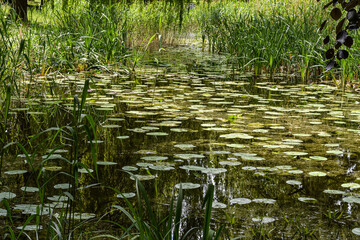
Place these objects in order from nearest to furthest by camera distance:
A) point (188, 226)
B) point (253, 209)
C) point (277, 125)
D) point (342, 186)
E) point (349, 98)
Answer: point (188, 226)
point (253, 209)
point (342, 186)
point (277, 125)
point (349, 98)

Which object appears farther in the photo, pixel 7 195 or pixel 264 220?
pixel 7 195

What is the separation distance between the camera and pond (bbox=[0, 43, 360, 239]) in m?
1.97

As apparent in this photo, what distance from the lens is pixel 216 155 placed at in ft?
9.21

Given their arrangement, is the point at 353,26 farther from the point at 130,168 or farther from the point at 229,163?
the point at 130,168

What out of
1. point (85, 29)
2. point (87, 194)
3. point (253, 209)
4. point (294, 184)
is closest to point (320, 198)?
point (294, 184)

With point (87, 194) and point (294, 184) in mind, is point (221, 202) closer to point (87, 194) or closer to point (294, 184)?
point (294, 184)

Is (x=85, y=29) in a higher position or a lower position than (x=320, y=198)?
higher

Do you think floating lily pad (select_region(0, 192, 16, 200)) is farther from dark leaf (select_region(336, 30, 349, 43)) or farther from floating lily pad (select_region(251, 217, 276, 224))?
dark leaf (select_region(336, 30, 349, 43))

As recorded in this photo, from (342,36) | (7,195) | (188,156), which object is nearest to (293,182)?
(188,156)

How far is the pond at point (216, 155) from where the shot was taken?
6.46ft

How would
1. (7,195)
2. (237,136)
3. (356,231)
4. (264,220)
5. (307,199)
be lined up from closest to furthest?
(356,231)
(264,220)
(7,195)
(307,199)
(237,136)

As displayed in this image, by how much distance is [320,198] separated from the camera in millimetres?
2170

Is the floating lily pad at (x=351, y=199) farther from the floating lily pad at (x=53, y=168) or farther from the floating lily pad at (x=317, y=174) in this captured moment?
the floating lily pad at (x=53, y=168)

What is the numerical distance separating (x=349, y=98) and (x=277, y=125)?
1.68 m
